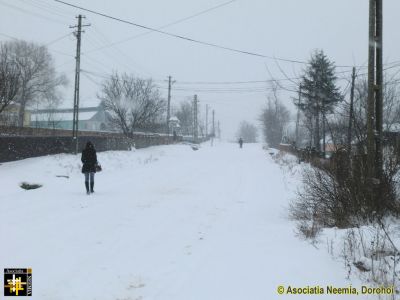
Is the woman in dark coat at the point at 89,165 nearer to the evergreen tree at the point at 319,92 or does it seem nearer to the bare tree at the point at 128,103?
the evergreen tree at the point at 319,92

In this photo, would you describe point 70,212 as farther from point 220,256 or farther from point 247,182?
point 247,182

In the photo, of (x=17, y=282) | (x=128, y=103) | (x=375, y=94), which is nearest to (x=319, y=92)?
(x=375, y=94)

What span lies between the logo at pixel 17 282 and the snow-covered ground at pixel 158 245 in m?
0.13

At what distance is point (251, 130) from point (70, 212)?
506ft

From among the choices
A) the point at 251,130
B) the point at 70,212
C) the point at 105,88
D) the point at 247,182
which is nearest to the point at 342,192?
Answer: the point at 70,212

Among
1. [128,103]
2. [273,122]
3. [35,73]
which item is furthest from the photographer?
[273,122]

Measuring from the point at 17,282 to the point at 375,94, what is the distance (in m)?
8.30

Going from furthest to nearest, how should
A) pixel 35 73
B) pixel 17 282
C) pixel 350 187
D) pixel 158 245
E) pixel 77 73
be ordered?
pixel 35 73 < pixel 77 73 < pixel 350 187 < pixel 158 245 < pixel 17 282

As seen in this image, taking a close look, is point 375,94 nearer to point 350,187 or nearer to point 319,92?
point 350,187

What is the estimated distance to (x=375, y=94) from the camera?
382 inches

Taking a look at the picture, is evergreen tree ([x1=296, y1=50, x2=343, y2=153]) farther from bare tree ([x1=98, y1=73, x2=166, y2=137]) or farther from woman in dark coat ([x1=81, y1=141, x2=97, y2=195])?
bare tree ([x1=98, y1=73, x2=166, y2=137])

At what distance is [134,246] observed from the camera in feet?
24.9

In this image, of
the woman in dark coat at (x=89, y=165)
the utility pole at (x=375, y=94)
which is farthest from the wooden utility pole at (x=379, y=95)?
the woman in dark coat at (x=89, y=165)

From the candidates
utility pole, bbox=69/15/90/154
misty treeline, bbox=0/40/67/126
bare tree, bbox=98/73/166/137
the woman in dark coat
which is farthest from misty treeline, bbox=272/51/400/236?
misty treeline, bbox=0/40/67/126
